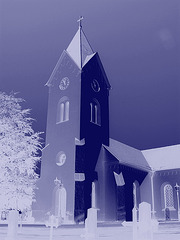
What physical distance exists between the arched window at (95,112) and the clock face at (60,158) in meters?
4.72

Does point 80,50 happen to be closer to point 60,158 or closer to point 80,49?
point 80,49

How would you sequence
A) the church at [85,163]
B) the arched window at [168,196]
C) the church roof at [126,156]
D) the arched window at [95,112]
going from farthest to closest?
the arched window at [168,196] < the arched window at [95,112] < the church roof at [126,156] < the church at [85,163]

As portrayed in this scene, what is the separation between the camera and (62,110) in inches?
1158

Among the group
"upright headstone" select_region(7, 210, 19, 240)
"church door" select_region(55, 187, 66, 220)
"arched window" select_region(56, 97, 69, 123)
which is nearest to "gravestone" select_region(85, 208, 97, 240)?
"upright headstone" select_region(7, 210, 19, 240)

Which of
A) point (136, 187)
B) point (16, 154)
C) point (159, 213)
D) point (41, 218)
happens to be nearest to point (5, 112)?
point (16, 154)

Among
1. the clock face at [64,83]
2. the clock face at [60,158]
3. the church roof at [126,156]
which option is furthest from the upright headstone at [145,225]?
the clock face at [64,83]

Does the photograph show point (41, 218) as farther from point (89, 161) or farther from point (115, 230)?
point (115, 230)

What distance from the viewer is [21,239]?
13.4 metres

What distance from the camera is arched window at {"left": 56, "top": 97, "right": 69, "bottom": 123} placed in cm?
2898

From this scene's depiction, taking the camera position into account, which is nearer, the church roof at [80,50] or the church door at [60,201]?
the church door at [60,201]

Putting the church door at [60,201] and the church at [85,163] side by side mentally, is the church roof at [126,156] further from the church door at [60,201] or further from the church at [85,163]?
the church door at [60,201]

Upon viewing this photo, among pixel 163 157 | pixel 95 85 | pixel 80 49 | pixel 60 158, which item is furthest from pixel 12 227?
pixel 163 157

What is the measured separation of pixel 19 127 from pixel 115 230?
11.2 metres

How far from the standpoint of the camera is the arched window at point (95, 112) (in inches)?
1161
